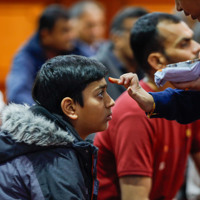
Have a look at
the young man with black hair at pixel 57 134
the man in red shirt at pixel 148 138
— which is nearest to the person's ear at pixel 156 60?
the man in red shirt at pixel 148 138

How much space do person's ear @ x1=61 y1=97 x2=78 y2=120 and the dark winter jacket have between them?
0.05 m

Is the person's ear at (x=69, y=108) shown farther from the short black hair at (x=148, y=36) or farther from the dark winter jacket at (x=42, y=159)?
the short black hair at (x=148, y=36)

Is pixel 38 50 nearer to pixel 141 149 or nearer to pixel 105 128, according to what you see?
pixel 141 149

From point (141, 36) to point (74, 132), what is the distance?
2.43ft

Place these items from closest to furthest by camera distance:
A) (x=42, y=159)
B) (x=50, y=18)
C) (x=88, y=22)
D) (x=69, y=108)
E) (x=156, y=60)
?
(x=42, y=159)
(x=69, y=108)
(x=156, y=60)
(x=50, y=18)
(x=88, y=22)

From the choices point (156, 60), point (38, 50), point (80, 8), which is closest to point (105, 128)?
point (156, 60)

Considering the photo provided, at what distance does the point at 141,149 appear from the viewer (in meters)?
1.99

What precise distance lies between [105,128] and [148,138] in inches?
13.3

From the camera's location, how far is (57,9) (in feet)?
13.6

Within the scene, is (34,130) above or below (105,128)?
above

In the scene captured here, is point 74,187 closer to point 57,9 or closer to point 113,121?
point 113,121

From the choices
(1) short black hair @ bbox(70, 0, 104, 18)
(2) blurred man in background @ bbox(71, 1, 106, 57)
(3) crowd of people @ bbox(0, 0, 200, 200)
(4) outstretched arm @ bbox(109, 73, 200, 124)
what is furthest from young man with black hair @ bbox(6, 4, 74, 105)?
(4) outstretched arm @ bbox(109, 73, 200, 124)

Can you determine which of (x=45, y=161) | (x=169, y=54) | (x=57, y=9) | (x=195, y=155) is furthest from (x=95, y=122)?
(x=57, y=9)

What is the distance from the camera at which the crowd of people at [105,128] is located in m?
1.55
